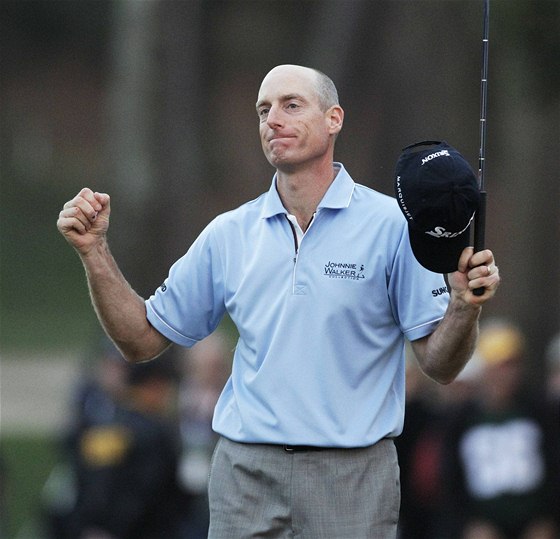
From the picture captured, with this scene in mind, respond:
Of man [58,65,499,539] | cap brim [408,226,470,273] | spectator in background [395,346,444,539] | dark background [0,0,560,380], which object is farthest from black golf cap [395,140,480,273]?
dark background [0,0,560,380]

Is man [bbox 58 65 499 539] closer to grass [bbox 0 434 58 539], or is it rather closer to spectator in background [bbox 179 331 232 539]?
spectator in background [bbox 179 331 232 539]

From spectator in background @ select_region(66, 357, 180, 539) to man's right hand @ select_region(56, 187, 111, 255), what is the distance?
4.73m

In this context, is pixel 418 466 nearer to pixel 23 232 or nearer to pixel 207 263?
pixel 207 263

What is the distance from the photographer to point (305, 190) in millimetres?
5633

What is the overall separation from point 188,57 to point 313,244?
11693mm

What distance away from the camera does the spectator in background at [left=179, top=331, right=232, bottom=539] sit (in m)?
10.3

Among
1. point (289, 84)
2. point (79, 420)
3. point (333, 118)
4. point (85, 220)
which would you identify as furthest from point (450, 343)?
point (79, 420)

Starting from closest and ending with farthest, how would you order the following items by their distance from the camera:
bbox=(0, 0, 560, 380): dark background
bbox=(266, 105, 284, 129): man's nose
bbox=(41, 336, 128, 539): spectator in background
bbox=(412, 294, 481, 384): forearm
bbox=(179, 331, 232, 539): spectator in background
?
1. bbox=(412, 294, 481, 384): forearm
2. bbox=(266, 105, 284, 129): man's nose
3. bbox=(179, 331, 232, 539): spectator in background
4. bbox=(41, 336, 128, 539): spectator in background
5. bbox=(0, 0, 560, 380): dark background

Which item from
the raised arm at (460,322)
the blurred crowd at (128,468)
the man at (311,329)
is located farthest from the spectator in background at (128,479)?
Result: the raised arm at (460,322)

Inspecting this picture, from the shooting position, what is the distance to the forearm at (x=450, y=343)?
5195 millimetres

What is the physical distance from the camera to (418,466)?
1069 centimetres

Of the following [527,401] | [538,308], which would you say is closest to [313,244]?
[527,401]

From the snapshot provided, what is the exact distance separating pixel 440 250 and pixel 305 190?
689mm

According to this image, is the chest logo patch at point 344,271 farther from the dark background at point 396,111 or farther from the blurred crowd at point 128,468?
the dark background at point 396,111
